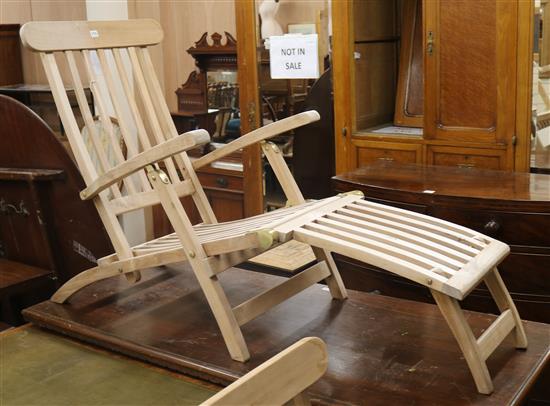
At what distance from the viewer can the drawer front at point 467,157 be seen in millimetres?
3051

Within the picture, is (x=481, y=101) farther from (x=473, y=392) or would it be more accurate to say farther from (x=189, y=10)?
(x=189, y=10)

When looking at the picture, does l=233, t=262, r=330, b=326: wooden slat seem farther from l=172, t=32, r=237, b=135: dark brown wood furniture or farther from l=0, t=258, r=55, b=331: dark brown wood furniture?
l=172, t=32, r=237, b=135: dark brown wood furniture

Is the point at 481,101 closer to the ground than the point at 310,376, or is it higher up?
higher up

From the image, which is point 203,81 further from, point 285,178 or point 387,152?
point 285,178

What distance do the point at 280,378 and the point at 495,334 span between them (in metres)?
1.04

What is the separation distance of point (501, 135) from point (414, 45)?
807mm

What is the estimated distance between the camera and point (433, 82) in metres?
3.17

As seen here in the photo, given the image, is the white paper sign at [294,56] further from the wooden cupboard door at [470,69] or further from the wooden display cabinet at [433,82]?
the wooden cupboard door at [470,69]

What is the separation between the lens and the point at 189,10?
14.5ft

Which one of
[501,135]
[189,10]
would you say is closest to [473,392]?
[501,135]

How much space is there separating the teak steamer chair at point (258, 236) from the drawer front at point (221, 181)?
136 cm

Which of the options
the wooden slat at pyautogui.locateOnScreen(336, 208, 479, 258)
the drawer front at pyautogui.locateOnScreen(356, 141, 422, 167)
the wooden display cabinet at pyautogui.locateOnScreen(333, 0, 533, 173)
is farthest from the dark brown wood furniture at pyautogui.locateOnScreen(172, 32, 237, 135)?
the wooden slat at pyautogui.locateOnScreen(336, 208, 479, 258)

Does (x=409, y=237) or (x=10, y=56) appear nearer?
(x=409, y=237)

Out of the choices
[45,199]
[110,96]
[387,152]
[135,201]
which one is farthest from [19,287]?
[387,152]
